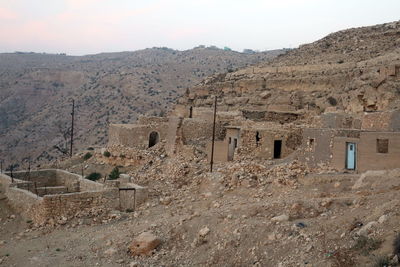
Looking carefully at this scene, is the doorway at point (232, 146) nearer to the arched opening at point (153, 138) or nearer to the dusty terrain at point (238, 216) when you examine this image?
the dusty terrain at point (238, 216)

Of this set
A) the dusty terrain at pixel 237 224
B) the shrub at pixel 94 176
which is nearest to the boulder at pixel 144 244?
the dusty terrain at pixel 237 224

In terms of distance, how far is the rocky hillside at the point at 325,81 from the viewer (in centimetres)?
1961

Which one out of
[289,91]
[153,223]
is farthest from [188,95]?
[153,223]

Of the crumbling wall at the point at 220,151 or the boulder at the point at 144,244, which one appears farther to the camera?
the crumbling wall at the point at 220,151

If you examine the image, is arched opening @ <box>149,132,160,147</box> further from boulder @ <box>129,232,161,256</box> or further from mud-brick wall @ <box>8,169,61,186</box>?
boulder @ <box>129,232,161,256</box>

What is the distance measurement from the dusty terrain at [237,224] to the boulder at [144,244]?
141 millimetres

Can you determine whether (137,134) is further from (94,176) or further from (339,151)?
(339,151)

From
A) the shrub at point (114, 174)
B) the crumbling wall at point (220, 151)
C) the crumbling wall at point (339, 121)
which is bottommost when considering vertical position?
the shrub at point (114, 174)

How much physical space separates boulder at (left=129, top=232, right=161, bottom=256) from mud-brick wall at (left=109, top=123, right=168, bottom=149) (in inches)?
366

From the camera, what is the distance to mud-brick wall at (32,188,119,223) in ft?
46.2

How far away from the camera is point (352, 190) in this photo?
11641 mm

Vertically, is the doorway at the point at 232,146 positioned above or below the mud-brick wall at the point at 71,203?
above

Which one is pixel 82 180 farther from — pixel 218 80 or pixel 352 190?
pixel 218 80

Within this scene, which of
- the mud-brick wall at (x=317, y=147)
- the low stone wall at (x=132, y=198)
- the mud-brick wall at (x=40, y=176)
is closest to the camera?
the mud-brick wall at (x=317, y=147)
